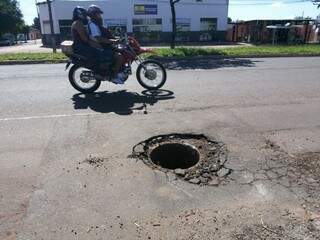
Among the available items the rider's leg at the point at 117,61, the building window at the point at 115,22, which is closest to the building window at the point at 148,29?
the building window at the point at 115,22

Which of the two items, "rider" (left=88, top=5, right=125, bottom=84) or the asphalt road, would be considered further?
"rider" (left=88, top=5, right=125, bottom=84)

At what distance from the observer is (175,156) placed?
5137 mm

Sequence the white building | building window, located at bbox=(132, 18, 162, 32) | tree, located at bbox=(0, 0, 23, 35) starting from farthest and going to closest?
tree, located at bbox=(0, 0, 23, 35), building window, located at bbox=(132, 18, 162, 32), the white building

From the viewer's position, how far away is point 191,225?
10.7 feet

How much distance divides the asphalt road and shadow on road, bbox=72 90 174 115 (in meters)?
0.02

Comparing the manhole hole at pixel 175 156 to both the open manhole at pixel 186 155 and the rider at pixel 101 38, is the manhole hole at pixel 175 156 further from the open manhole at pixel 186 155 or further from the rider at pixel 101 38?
the rider at pixel 101 38

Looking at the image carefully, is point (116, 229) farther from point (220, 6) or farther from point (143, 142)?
point (220, 6)

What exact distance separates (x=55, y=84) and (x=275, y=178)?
716cm

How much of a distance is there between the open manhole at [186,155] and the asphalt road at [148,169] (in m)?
0.15

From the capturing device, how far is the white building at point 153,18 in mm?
39781

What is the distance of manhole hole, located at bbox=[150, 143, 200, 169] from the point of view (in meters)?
4.88

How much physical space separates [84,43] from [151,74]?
1.71 metres

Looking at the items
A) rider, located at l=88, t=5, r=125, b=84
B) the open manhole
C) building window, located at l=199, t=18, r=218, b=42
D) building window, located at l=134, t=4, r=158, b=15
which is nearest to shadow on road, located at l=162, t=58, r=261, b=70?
rider, located at l=88, t=5, r=125, b=84

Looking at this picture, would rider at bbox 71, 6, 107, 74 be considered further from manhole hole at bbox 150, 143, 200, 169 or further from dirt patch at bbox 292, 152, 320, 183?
dirt patch at bbox 292, 152, 320, 183
